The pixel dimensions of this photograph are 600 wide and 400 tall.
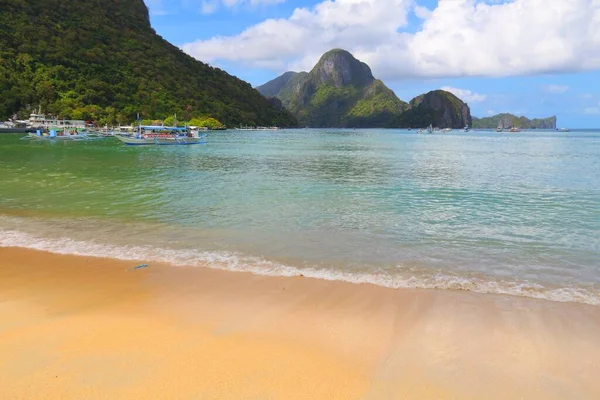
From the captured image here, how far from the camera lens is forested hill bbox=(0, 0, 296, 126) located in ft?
391

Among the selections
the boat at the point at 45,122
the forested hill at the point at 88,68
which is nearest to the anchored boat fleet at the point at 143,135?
the boat at the point at 45,122

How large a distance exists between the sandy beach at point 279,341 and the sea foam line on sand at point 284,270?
44cm

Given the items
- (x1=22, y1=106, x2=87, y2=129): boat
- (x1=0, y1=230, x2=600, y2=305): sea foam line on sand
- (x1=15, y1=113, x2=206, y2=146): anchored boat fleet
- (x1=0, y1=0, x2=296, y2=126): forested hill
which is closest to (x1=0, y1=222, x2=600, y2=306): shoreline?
(x1=0, y1=230, x2=600, y2=305): sea foam line on sand

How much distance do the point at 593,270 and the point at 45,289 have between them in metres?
11.7

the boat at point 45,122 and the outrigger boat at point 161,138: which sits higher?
the boat at point 45,122

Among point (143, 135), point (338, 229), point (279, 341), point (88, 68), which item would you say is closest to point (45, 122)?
point (88, 68)

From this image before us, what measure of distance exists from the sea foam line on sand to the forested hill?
12419 cm

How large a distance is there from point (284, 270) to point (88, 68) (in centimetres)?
15799

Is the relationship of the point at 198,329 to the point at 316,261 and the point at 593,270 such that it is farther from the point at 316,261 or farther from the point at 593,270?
the point at 593,270

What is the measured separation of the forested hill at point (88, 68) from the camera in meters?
119

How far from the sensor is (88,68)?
140m

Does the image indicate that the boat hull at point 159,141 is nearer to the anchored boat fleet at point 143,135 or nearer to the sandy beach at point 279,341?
the anchored boat fleet at point 143,135

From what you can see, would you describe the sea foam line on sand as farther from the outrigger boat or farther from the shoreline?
the outrigger boat

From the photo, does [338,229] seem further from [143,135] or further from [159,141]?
[159,141]
